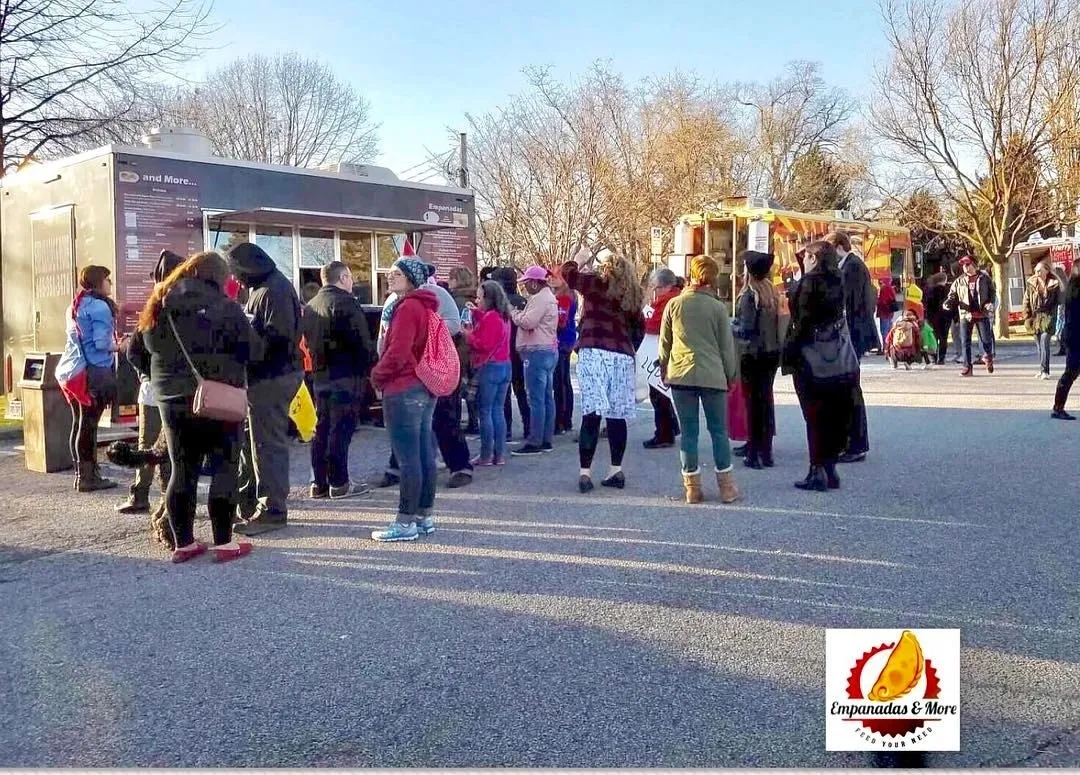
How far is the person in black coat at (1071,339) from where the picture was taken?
10141 millimetres

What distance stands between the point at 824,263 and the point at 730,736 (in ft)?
15.5

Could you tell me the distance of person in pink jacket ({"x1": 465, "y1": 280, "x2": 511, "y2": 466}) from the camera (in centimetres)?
857

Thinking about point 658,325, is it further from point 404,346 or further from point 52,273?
point 52,273

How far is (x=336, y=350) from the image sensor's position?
286 inches

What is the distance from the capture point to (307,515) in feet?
23.1

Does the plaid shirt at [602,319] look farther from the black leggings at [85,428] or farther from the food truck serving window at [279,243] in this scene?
the food truck serving window at [279,243]

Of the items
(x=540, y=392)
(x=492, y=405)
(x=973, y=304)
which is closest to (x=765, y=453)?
(x=540, y=392)

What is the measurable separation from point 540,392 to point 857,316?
115 inches

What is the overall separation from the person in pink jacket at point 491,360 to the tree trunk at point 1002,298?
19.5 metres

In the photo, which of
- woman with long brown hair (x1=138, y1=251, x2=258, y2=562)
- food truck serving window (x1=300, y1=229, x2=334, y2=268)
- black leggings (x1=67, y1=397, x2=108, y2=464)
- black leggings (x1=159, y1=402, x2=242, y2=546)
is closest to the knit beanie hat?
woman with long brown hair (x1=138, y1=251, x2=258, y2=562)

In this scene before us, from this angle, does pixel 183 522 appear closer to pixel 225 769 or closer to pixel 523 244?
pixel 225 769

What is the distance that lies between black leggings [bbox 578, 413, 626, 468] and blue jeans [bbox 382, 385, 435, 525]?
5.16ft

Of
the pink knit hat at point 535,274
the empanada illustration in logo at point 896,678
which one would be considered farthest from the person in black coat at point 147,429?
the empanada illustration in logo at point 896,678

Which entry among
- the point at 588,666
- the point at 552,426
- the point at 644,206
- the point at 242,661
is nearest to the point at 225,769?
the point at 242,661
